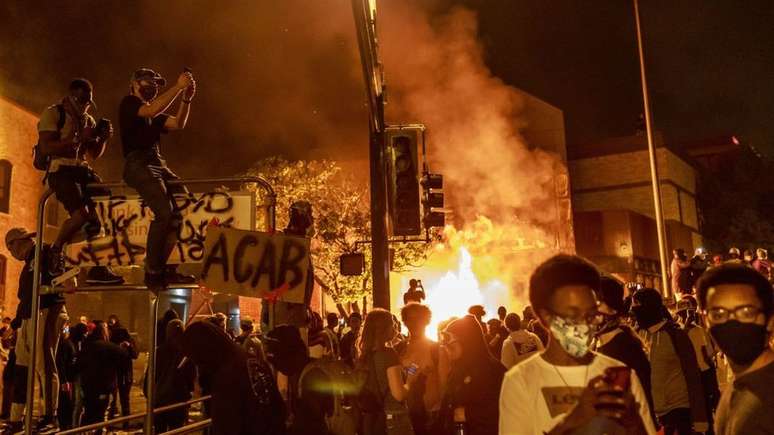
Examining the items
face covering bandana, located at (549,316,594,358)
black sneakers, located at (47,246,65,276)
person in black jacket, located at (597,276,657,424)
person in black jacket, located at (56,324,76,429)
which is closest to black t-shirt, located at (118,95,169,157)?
black sneakers, located at (47,246,65,276)

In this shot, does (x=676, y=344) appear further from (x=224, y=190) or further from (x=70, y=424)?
(x=70, y=424)

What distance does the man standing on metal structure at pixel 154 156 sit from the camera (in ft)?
16.6

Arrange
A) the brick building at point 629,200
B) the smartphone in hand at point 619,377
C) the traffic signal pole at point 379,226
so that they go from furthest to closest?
the brick building at point 629,200 → the traffic signal pole at point 379,226 → the smartphone in hand at point 619,377

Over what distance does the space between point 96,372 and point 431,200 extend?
605 centimetres

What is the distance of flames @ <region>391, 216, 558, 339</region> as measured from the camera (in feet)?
116

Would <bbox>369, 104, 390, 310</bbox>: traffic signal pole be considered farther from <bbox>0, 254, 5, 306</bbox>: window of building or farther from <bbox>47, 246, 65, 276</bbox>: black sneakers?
<bbox>0, 254, 5, 306</bbox>: window of building

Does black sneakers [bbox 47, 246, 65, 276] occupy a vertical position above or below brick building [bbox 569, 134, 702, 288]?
below

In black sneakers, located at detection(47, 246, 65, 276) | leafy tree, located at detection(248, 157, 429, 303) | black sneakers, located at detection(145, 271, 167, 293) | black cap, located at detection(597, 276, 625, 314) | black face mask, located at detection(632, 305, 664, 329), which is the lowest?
black face mask, located at detection(632, 305, 664, 329)

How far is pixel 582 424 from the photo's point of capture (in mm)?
2262

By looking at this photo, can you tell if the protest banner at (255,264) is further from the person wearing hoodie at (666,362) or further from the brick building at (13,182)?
the brick building at (13,182)

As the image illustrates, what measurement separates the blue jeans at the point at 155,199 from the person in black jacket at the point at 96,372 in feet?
17.4

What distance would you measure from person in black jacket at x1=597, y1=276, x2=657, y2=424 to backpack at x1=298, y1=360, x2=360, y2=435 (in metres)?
1.89

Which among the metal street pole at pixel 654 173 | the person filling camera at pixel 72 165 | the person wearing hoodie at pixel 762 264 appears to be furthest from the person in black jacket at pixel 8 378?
the person wearing hoodie at pixel 762 264

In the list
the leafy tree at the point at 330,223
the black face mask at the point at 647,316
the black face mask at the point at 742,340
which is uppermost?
the leafy tree at the point at 330,223
